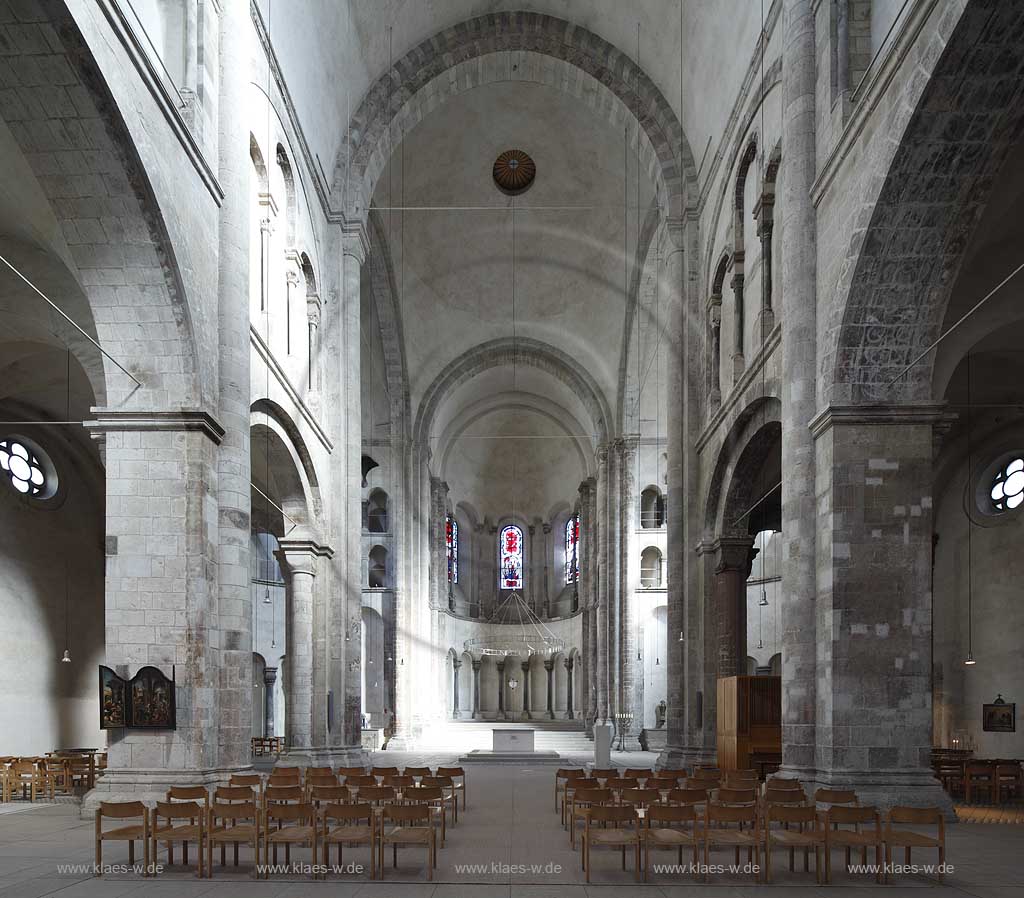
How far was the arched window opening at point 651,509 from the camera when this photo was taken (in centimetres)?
3828

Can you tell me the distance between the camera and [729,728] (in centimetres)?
1909

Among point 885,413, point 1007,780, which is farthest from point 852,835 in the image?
point 1007,780

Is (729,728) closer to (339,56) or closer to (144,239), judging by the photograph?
(144,239)

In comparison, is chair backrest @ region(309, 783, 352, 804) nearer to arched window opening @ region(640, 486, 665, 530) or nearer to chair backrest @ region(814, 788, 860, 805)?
chair backrest @ region(814, 788, 860, 805)

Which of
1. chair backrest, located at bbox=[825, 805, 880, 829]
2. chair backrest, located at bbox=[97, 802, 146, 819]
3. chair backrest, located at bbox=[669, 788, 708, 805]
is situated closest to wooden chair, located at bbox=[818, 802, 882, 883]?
chair backrest, located at bbox=[825, 805, 880, 829]

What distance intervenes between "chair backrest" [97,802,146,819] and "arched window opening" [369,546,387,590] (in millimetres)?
29990

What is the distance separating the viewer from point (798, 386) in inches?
583

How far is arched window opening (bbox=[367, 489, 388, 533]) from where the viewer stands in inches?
1577

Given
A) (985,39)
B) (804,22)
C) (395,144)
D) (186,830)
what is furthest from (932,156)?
(395,144)

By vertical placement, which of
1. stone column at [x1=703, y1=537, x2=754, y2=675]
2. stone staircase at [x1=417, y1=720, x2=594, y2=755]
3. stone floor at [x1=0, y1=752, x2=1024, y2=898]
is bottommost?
stone staircase at [x1=417, y1=720, x2=594, y2=755]

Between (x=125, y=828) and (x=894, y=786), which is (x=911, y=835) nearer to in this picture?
(x=894, y=786)

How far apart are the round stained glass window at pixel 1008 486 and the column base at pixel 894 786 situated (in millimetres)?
12780

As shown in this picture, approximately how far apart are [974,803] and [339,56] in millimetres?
19013

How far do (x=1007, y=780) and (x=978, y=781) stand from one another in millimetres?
651
